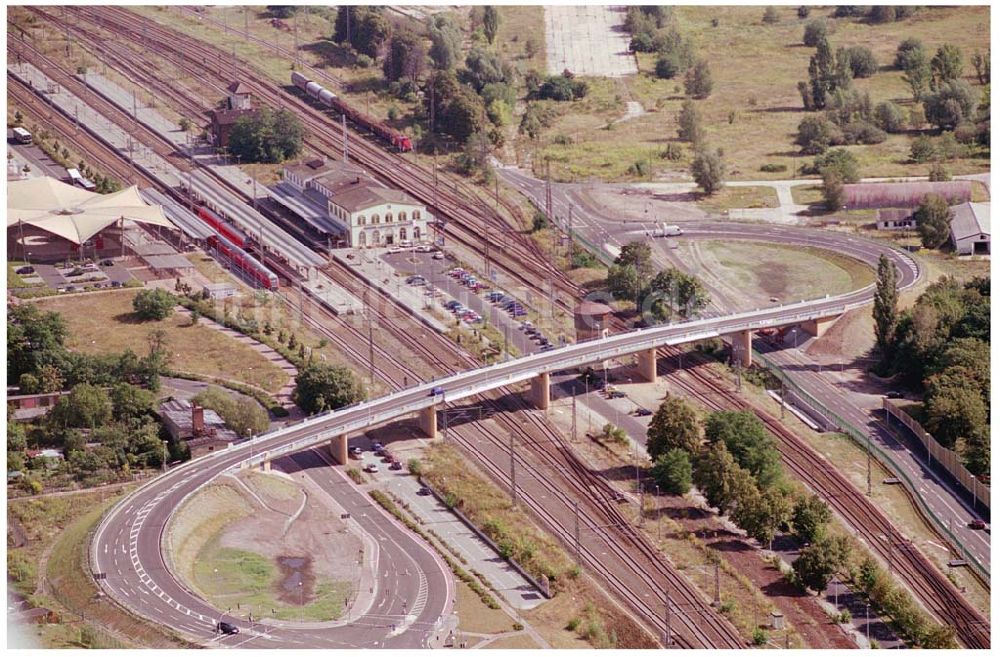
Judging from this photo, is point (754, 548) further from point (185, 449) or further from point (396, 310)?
point (396, 310)

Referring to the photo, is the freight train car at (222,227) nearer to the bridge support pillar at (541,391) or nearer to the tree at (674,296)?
the tree at (674,296)

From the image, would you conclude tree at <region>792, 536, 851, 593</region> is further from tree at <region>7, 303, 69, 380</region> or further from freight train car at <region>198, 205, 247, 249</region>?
freight train car at <region>198, 205, 247, 249</region>

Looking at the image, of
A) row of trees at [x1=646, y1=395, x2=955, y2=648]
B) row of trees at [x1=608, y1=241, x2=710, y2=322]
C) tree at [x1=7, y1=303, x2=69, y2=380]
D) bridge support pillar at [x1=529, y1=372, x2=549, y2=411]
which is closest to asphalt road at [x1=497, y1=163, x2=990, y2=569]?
row of trees at [x1=608, y1=241, x2=710, y2=322]

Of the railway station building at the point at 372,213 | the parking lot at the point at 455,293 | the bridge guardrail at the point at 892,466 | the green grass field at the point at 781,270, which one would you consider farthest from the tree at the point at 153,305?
the green grass field at the point at 781,270

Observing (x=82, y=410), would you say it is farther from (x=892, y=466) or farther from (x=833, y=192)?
(x=833, y=192)

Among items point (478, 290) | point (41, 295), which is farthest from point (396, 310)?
point (41, 295)

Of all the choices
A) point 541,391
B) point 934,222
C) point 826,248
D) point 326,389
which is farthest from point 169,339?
point 934,222
